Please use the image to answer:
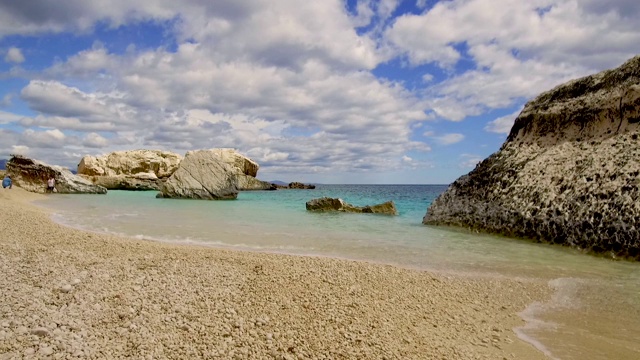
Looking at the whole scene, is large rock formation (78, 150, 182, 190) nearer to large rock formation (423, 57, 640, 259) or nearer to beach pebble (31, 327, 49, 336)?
large rock formation (423, 57, 640, 259)

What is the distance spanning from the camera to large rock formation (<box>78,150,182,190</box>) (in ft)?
190

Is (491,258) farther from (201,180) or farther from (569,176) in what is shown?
(201,180)

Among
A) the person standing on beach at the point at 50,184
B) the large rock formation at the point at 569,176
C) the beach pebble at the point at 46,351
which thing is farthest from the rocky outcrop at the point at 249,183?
the beach pebble at the point at 46,351

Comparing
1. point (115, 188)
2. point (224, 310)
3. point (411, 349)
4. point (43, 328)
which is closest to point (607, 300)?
point (411, 349)

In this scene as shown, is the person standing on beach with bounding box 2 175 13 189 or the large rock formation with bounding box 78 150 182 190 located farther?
the large rock formation with bounding box 78 150 182 190

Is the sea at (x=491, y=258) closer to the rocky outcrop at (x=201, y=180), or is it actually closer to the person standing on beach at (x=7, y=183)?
the rocky outcrop at (x=201, y=180)

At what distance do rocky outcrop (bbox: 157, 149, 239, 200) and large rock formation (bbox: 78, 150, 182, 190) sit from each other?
23.0 metres

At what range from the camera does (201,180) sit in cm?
3722

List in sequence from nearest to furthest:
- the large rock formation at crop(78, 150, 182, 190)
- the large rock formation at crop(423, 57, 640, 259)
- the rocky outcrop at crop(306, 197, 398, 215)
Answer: the large rock formation at crop(423, 57, 640, 259), the rocky outcrop at crop(306, 197, 398, 215), the large rock formation at crop(78, 150, 182, 190)

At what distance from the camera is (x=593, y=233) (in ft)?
38.8

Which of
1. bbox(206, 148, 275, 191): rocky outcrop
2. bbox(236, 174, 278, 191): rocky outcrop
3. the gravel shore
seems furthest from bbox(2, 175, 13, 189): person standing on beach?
bbox(236, 174, 278, 191): rocky outcrop

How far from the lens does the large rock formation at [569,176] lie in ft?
38.9

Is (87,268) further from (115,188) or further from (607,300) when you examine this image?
(115,188)

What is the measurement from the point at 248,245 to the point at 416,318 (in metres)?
7.25
